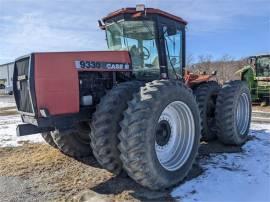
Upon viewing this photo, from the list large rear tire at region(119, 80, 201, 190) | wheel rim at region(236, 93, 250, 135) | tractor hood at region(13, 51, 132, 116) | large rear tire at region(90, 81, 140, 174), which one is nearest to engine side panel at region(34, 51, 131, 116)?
tractor hood at region(13, 51, 132, 116)

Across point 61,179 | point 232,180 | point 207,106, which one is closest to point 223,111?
point 207,106

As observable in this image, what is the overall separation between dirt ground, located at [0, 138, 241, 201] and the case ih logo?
68.0 inches

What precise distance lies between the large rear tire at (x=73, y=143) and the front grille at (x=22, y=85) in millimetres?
1204

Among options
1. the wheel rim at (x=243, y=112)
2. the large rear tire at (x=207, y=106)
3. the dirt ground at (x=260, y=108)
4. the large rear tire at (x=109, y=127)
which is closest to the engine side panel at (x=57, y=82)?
the large rear tire at (x=109, y=127)

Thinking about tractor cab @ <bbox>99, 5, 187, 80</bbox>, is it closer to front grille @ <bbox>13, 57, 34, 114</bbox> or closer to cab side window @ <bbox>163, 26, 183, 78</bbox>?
cab side window @ <bbox>163, 26, 183, 78</bbox>

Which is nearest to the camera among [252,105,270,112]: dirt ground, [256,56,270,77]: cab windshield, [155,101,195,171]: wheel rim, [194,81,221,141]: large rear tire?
[155,101,195,171]: wheel rim

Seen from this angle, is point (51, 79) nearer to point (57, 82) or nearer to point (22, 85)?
point (57, 82)

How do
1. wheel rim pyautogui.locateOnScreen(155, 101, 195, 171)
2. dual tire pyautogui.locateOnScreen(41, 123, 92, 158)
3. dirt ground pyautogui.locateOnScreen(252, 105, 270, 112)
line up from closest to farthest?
wheel rim pyautogui.locateOnScreen(155, 101, 195, 171) < dual tire pyautogui.locateOnScreen(41, 123, 92, 158) < dirt ground pyautogui.locateOnScreen(252, 105, 270, 112)

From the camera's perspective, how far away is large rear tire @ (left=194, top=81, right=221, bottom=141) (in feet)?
24.6

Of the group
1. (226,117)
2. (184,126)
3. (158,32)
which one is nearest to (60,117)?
(184,126)

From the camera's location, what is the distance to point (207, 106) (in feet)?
25.3

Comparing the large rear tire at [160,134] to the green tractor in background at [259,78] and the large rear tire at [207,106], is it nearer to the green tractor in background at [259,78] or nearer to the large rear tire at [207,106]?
the large rear tire at [207,106]

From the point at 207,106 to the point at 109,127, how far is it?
3.42 m

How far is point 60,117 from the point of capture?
495cm
